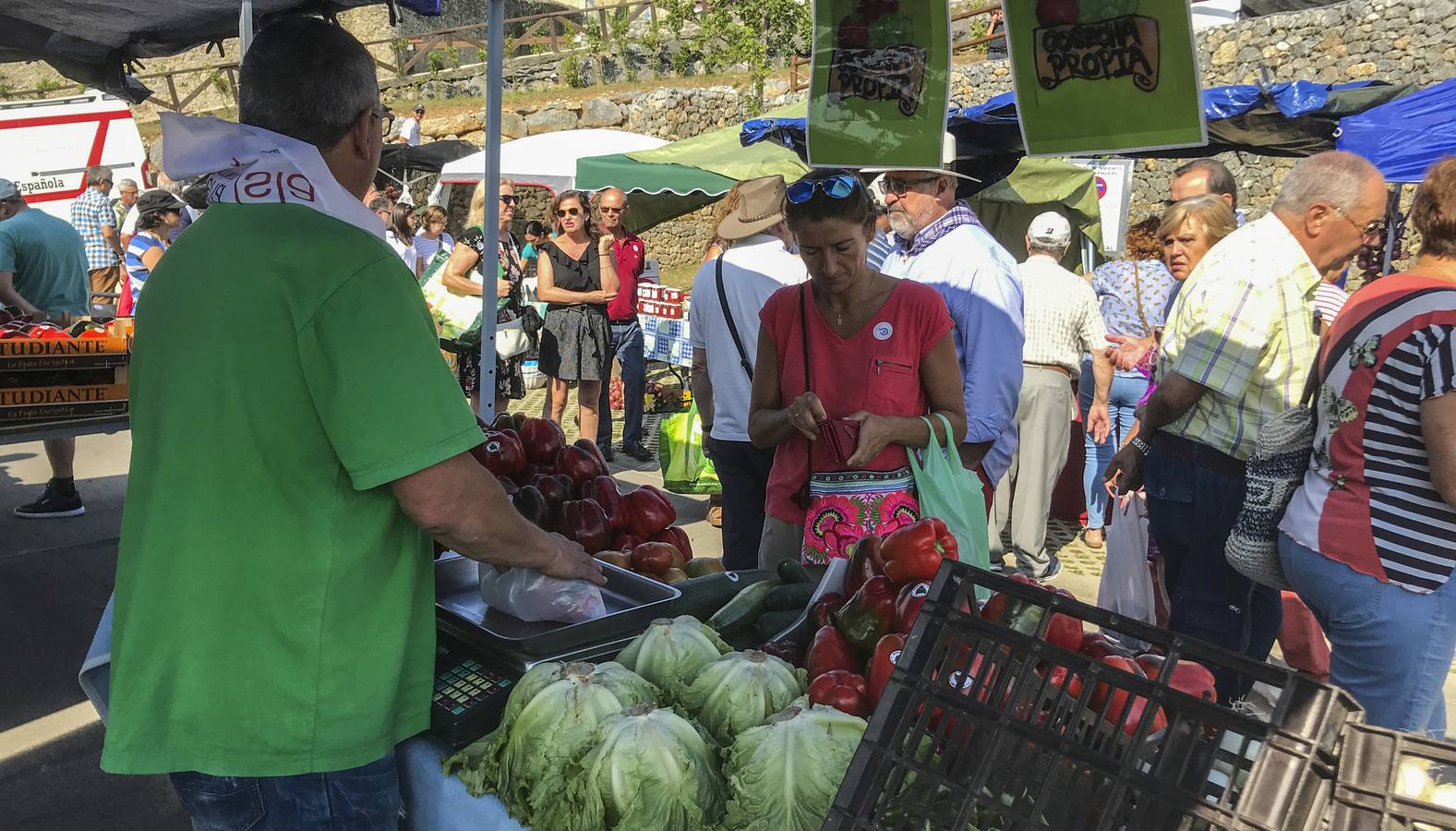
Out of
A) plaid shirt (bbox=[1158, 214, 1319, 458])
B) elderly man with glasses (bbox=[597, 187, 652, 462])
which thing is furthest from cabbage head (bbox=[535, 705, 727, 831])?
elderly man with glasses (bbox=[597, 187, 652, 462])

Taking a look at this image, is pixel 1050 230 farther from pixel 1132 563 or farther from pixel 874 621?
pixel 874 621

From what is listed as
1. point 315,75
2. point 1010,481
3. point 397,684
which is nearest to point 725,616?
point 397,684

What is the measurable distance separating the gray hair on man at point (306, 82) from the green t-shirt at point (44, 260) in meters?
6.60

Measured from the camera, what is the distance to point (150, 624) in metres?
1.64

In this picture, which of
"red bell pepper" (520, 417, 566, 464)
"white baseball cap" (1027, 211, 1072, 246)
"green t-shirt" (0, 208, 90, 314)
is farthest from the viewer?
"green t-shirt" (0, 208, 90, 314)

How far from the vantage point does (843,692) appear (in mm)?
1743

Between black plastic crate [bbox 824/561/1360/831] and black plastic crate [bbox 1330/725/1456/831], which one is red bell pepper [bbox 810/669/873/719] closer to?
black plastic crate [bbox 824/561/1360/831]

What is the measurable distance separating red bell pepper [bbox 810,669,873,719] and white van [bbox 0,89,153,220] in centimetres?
1578

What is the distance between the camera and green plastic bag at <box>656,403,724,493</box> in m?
6.89

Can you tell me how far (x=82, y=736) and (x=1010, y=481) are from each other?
4.60 m

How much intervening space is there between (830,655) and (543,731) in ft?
1.79

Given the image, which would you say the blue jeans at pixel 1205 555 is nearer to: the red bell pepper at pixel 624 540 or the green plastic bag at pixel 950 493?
the green plastic bag at pixel 950 493

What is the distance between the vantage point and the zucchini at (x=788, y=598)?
234 centimetres

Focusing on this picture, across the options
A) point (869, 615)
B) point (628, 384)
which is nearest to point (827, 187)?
point (869, 615)
